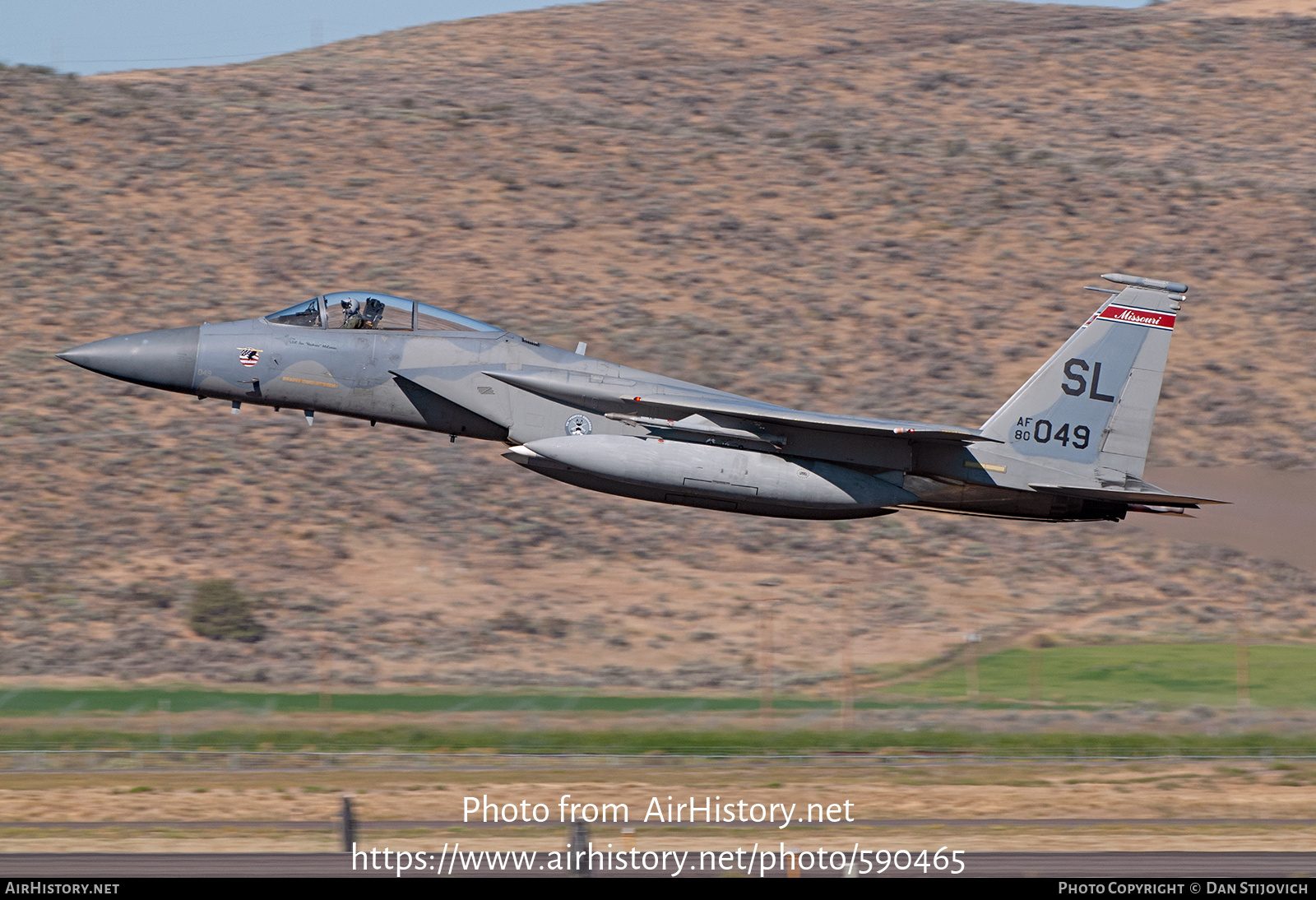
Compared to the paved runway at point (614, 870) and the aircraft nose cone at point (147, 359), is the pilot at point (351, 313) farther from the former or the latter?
the paved runway at point (614, 870)

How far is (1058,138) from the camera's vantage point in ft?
164

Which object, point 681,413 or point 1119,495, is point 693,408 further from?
point 1119,495

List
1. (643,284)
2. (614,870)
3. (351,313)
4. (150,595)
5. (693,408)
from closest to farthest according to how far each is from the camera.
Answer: (614,870)
(693,408)
(351,313)
(150,595)
(643,284)

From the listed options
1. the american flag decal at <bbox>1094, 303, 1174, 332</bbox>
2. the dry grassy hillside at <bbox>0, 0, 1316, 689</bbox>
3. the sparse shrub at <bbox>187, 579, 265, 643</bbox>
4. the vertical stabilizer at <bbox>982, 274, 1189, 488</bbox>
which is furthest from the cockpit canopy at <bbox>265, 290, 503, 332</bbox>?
the sparse shrub at <bbox>187, 579, 265, 643</bbox>

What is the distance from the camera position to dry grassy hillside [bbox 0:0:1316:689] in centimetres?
3231

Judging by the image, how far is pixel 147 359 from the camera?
59.2 ft

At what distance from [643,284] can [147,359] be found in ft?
83.7

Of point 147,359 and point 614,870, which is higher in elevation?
point 147,359

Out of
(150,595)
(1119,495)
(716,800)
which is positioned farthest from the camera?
(150,595)

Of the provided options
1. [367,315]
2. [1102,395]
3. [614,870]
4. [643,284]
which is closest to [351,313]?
[367,315]

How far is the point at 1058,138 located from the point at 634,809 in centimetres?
3664

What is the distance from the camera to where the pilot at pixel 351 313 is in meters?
18.8
